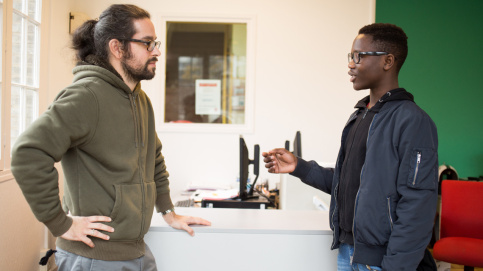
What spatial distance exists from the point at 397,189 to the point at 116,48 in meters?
1.02

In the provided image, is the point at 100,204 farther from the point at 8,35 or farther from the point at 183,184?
the point at 183,184

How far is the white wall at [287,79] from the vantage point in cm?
439

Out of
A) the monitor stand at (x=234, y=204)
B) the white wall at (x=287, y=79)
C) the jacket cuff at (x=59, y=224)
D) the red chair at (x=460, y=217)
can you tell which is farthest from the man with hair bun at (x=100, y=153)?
the white wall at (x=287, y=79)

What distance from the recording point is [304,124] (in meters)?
4.44

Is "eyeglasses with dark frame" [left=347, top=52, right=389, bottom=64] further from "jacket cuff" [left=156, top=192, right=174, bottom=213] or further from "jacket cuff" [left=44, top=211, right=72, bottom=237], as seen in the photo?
"jacket cuff" [left=44, top=211, right=72, bottom=237]

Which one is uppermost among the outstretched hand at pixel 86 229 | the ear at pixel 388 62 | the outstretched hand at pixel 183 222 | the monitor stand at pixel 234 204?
the ear at pixel 388 62

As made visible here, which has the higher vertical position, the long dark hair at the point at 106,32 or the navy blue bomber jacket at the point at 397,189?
the long dark hair at the point at 106,32

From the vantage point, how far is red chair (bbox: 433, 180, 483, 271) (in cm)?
305

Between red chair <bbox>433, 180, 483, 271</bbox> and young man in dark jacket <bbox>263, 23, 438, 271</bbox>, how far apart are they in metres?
1.91

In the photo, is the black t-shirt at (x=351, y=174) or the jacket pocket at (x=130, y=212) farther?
the black t-shirt at (x=351, y=174)

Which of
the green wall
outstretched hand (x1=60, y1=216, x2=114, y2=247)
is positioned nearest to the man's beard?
outstretched hand (x1=60, y1=216, x2=114, y2=247)

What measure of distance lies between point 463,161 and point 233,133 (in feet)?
8.82

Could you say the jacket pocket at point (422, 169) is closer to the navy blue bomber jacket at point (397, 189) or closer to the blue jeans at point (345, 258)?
the navy blue bomber jacket at point (397, 189)

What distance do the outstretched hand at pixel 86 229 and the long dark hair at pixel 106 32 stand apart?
51cm
